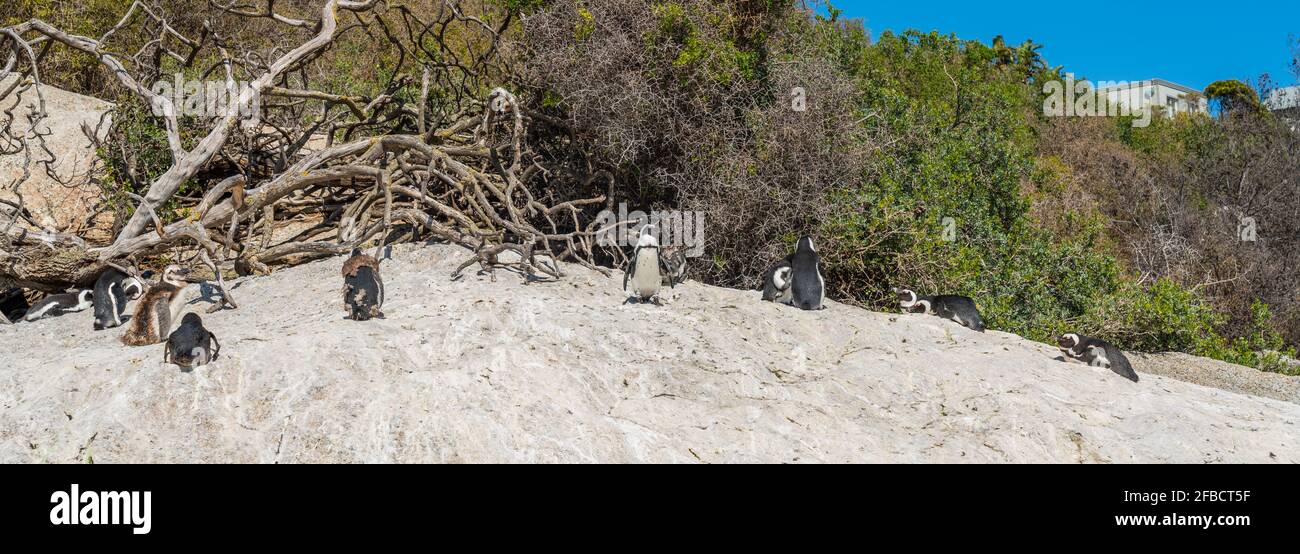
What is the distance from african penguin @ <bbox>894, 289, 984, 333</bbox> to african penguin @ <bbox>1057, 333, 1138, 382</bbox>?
0.77 metres

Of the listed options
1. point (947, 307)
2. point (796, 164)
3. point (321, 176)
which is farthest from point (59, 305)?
point (947, 307)

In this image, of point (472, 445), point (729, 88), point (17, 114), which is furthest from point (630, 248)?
point (17, 114)

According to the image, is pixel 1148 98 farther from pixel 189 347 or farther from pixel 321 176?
pixel 189 347

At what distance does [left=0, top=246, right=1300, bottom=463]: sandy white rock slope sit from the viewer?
4617 millimetres

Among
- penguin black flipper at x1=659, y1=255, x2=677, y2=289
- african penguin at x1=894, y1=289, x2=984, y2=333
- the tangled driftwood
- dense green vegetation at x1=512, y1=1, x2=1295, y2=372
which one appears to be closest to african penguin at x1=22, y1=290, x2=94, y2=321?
the tangled driftwood

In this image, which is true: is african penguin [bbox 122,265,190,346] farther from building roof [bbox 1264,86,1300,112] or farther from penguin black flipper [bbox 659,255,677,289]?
building roof [bbox 1264,86,1300,112]

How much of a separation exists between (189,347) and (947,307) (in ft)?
21.5

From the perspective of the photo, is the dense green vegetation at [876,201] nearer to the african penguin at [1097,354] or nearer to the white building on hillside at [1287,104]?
the african penguin at [1097,354]

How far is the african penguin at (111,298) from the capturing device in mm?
6863

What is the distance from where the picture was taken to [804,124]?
980 centimetres

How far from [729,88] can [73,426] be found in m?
7.01

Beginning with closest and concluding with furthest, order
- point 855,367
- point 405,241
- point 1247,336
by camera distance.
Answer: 1. point 855,367
2. point 405,241
3. point 1247,336

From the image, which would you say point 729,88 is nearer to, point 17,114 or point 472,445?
point 472,445

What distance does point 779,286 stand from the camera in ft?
27.6
